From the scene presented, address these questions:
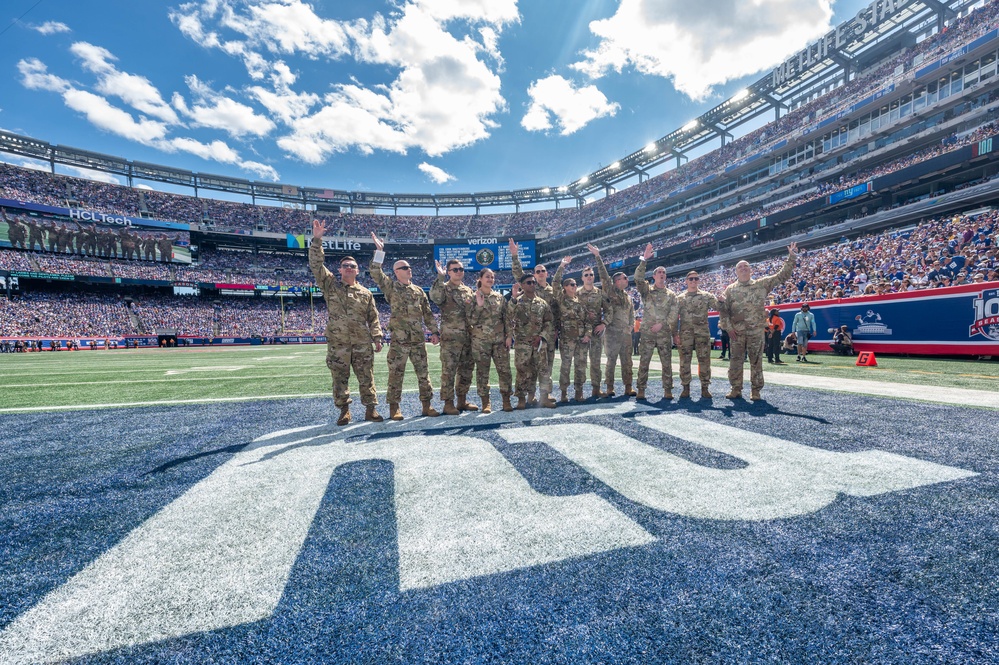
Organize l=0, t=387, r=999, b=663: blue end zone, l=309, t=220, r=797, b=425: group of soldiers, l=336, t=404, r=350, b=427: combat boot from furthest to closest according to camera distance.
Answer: l=309, t=220, r=797, b=425: group of soldiers, l=336, t=404, r=350, b=427: combat boot, l=0, t=387, r=999, b=663: blue end zone

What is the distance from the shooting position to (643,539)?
1.78 m

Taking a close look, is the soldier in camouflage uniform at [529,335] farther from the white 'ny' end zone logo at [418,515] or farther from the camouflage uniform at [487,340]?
the white 'ny' end zone logo at [418,515]

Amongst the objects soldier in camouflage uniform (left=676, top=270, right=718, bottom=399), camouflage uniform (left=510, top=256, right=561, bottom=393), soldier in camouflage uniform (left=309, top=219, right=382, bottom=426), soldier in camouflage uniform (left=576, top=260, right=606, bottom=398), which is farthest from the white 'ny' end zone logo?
soldier in camouflage uniform (left=576, top=260, right=606, bottom=398)

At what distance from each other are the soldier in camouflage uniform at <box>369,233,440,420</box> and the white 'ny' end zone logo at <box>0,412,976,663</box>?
1.51 m

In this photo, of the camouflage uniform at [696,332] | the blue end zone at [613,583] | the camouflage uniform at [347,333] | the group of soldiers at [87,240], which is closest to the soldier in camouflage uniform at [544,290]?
the camouflage uniform at [696,332]

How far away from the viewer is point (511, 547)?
1.74 metres

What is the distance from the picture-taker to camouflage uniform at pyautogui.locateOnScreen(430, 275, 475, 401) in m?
5.18

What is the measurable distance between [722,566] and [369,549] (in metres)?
1.45

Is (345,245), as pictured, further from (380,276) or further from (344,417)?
(344,417)

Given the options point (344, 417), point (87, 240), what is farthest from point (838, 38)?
point (87, 240)

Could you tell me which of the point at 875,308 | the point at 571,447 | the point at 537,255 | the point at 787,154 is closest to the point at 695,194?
the point at 787,154

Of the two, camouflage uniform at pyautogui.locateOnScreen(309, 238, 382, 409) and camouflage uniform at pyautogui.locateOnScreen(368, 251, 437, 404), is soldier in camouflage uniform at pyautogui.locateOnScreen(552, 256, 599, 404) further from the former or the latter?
camouflage uniform at pyautogui.locateOnScreen(309, 238, 382, 409)

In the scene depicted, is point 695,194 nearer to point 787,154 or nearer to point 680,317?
point 787,154

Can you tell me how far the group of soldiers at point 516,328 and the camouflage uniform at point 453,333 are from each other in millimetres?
13
